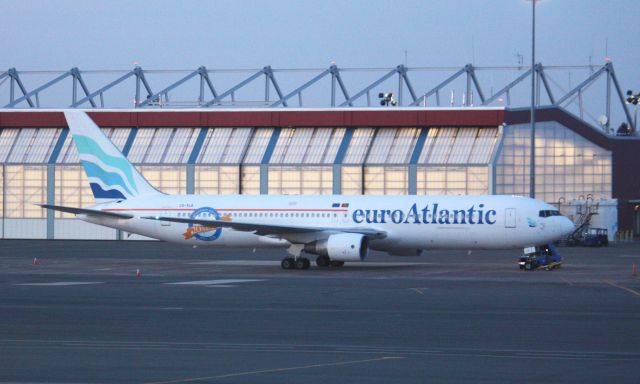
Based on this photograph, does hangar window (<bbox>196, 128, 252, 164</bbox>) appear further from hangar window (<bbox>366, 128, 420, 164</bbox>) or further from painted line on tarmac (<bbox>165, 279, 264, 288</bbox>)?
painted line on tarmac (<bbox>165, 279, 264, 288</bbox>)

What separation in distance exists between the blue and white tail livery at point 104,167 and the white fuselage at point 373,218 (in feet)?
2.28

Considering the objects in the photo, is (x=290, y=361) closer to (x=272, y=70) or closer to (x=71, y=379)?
(x=71, y=379)

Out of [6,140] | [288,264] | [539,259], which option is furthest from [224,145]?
[539,259]

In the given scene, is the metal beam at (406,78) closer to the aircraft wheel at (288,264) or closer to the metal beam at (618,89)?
the metal beam at (618,89)

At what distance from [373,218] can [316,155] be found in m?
27.8

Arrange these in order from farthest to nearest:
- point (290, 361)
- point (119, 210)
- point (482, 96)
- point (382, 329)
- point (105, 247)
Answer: point (482, 96)
point (105, 247)
point (119, 210)
point (382, 329)
point (290, 361)

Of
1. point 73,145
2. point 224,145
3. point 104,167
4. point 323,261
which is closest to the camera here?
point 323,261

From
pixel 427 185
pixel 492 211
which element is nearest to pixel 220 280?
pixel 492 211

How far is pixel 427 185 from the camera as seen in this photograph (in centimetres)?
7231

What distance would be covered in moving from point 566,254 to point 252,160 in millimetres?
24286

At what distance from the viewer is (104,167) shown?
5138 centimetres

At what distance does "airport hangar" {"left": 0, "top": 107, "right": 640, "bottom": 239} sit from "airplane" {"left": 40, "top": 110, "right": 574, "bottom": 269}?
77.8 ft

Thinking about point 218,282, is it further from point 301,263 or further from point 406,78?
point 406,78

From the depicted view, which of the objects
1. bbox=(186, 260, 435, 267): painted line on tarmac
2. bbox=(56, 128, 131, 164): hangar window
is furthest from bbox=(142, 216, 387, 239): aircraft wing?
bbox=(56, 128, 131, 164): hangar window
